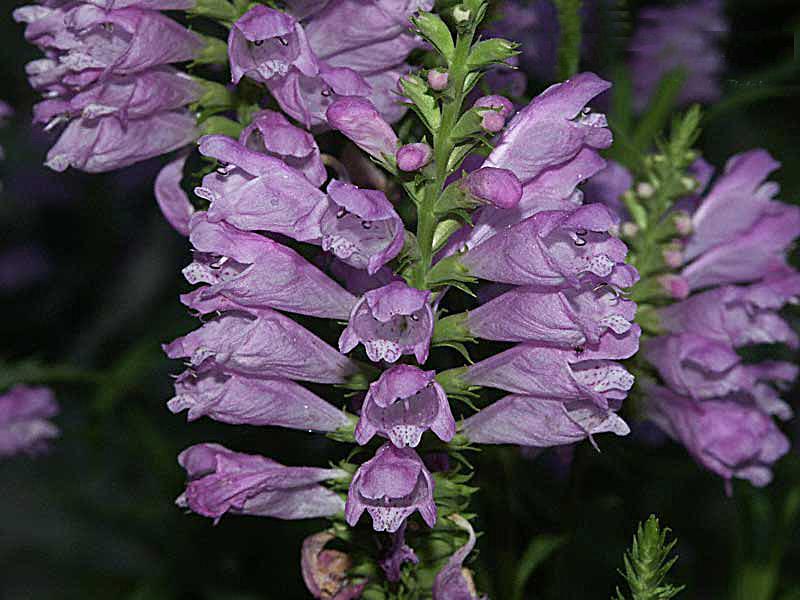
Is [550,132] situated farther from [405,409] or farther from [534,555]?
[534,555]

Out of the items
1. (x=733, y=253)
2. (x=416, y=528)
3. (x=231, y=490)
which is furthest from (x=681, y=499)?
(x=231, y=490)

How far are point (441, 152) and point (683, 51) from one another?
4.84 ft

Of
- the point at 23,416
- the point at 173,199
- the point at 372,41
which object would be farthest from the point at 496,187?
the point at 23,416

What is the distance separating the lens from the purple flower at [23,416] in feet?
5.38

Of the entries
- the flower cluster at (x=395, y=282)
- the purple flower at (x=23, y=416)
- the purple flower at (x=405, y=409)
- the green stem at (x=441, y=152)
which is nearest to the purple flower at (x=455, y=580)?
the flower cluster at (x=395, y=282)

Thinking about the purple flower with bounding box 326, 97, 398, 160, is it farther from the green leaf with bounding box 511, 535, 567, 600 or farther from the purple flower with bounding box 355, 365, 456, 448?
the green leaf with bounding box 511, 535, 567, 600

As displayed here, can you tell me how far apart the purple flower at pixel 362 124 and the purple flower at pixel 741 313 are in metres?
0.52

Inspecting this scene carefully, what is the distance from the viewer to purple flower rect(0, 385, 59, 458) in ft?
5.38

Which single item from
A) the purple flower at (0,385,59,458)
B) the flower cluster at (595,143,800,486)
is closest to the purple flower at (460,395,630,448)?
the flower cluster at (595,143,800,486)

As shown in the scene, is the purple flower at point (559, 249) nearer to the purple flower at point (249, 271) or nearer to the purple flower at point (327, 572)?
the purple flower at point (249, 271)

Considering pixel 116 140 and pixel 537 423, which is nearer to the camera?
pixel 537 423

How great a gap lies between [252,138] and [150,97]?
11cm

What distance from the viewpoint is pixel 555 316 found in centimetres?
89

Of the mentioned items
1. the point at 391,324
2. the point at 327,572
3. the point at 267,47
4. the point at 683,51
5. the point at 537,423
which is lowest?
the point at 683,51
